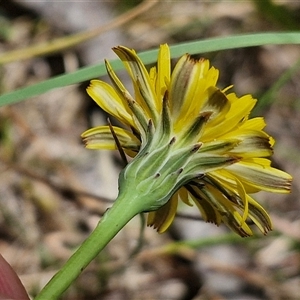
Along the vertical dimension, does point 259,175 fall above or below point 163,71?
below

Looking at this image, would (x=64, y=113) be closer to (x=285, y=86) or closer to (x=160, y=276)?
(x=160, y=276)

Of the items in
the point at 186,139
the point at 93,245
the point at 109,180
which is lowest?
the point at 109,180

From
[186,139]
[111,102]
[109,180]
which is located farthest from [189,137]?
[109,180]

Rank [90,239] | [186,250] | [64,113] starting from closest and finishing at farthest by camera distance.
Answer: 1. [90,239]
2. [186,250]
3. [64,113]

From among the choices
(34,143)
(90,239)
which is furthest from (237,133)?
(34,143)

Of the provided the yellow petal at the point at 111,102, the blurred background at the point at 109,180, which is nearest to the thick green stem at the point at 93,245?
the yellow petal at the point at 111,102

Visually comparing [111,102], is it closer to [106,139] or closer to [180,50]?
[106,139]
